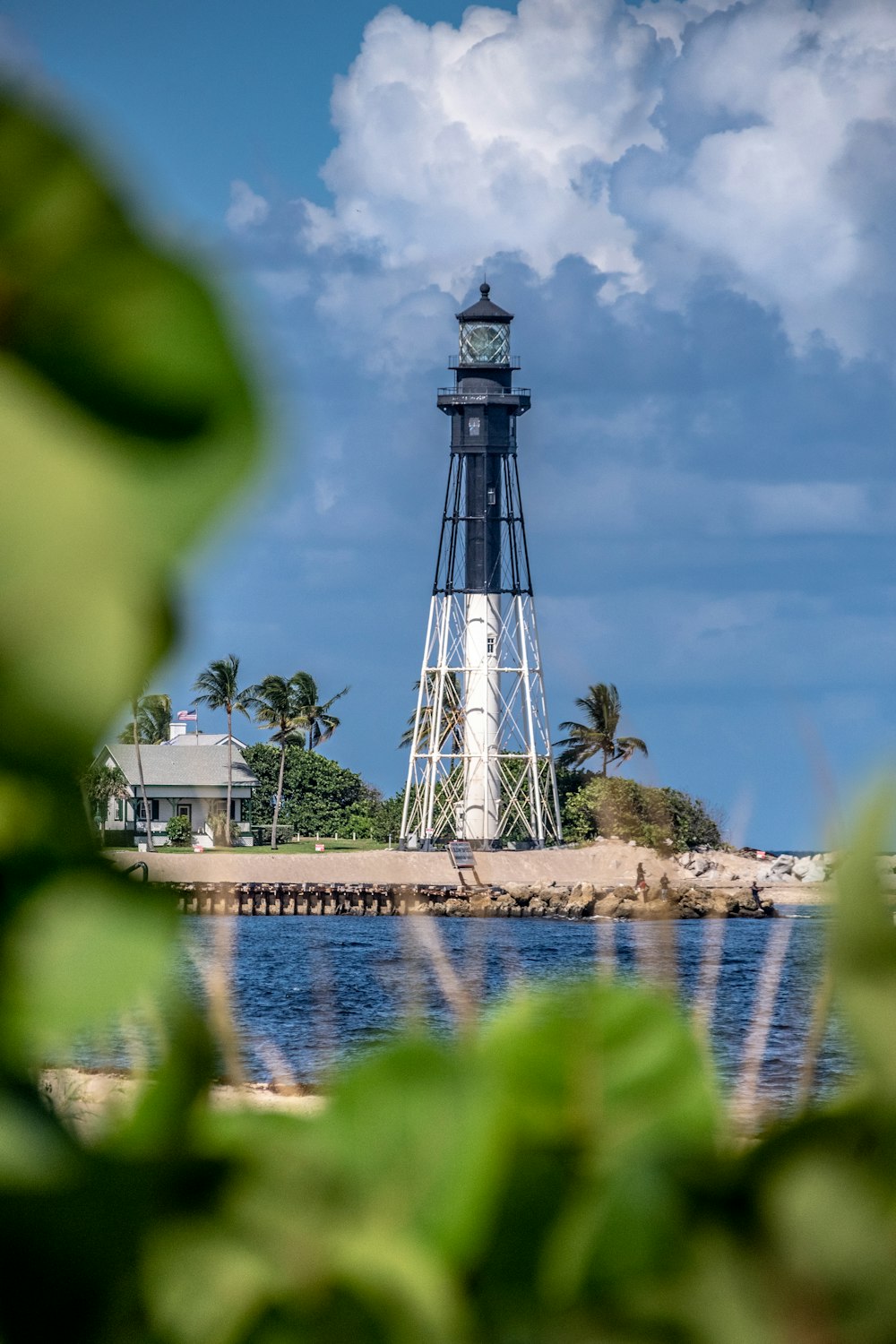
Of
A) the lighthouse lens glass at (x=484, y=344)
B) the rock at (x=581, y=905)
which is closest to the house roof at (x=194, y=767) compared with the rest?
the rock at (x=581, y=905)

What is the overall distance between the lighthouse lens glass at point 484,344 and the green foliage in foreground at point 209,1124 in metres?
26.2

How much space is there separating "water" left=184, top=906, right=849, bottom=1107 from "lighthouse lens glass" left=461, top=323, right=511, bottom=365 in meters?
10.4

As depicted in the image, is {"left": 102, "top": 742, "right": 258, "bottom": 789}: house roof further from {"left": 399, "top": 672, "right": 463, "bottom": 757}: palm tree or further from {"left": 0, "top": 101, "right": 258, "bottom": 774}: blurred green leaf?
{"left": 0, "top": 101, "right": 258, "bottom": 774}: blurred green leaf

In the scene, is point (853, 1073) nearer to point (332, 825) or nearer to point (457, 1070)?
point (457, 1070)

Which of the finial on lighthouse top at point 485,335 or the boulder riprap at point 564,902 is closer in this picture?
the boulder riprap at point 564,902

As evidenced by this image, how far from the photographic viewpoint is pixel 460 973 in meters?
0.29

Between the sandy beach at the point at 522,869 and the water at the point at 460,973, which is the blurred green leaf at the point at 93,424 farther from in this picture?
the sandy beach at the point at 522,869

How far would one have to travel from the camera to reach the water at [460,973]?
212 mm

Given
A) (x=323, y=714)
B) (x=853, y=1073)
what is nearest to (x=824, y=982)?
(x=853, y=1073)

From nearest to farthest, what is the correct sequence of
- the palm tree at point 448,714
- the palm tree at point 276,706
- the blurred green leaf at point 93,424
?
1. the blurred green leaf at point 93,424
2. the palm tree at point 448,714
3. the palm tree at point 276,706

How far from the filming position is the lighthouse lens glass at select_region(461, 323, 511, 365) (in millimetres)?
25734

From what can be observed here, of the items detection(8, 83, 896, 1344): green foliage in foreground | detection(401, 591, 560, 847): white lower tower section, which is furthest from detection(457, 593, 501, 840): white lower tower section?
detection(8, 83, 896, 1344): green foliage in foreground

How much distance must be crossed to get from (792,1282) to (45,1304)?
8 centimetres

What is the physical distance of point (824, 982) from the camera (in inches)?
6.3
